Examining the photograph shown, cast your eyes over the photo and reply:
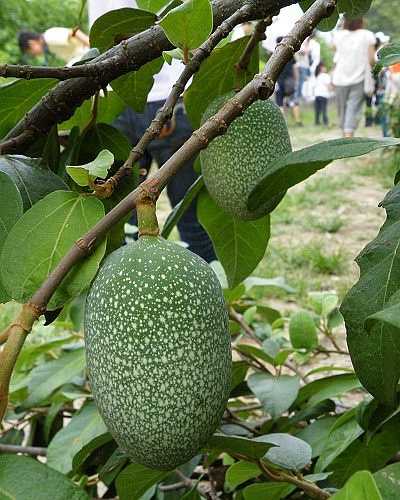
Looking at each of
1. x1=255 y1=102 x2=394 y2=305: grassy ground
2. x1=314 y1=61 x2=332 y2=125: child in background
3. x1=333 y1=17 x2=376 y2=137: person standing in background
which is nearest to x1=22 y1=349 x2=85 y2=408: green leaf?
x1=255 y1=102 x2=394 y2=305: grassy ground

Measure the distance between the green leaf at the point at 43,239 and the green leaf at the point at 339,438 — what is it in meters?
0.38

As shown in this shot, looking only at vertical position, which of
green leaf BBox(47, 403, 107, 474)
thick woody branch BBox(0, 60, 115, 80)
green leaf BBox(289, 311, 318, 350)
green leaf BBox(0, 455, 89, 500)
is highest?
thick woody branch BBox(0, 60, 115, 80)

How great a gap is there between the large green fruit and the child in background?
1123 centimetres

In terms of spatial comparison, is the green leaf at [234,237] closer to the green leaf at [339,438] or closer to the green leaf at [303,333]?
the green leaf at [339,438]

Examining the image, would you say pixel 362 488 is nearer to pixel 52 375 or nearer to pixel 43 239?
pixel 43 239

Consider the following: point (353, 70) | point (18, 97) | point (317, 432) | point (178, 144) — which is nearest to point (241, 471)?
point (317, 432)

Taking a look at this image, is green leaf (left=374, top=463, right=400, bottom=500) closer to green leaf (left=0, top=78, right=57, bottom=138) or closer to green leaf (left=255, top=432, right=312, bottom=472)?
green leaf (left=255, top=432, right=312, bottom=472)

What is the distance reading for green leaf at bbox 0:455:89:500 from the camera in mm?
438

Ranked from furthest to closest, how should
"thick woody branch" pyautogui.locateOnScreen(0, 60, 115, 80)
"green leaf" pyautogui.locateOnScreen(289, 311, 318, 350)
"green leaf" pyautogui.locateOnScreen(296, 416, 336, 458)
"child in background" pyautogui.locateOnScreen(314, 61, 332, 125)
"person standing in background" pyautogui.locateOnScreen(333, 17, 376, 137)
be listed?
1. "child in background" pyautogui.locateOnScreen(314, 61, 332, 125)
2. "person standing in background" pyautogui.locateOnScreen(333, 17, 376, 137)
3. "green leaf" pyautogui.locateOnScreen(289, 311, 318, 350)
4. "green leaf" pyautogui.locateOnScreen(296, 416, 336, 458)
5. "thick woody branch" pyautogui.locateOnScreen(0, 60, 115, 80)

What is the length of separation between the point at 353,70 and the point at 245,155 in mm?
7094

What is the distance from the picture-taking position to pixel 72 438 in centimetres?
97

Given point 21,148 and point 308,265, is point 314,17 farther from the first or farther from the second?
point 308,265

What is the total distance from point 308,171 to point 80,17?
1.22 ft

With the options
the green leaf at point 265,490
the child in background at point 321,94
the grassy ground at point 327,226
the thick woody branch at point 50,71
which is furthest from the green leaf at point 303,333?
the child in background at point 321,94
